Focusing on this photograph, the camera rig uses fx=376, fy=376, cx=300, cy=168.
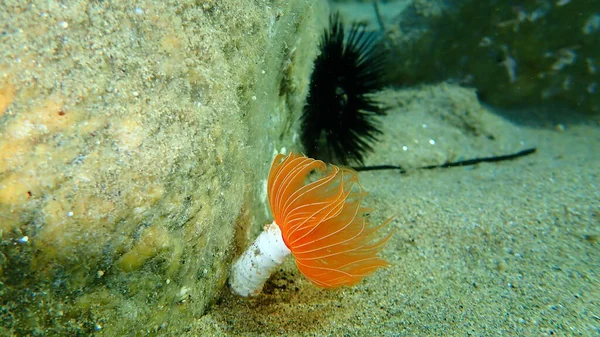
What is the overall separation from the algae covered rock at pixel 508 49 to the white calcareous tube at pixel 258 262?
4.37m

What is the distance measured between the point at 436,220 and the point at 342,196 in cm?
123

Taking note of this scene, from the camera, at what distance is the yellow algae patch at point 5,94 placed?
4.78 ft

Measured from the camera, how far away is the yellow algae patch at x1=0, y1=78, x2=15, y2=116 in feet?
4.78

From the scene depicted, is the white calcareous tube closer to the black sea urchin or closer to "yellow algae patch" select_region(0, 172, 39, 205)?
"yellow algae patch" select_region(0, 172, 39, 205)

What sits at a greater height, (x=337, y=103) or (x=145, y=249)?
(x=337, y=103)

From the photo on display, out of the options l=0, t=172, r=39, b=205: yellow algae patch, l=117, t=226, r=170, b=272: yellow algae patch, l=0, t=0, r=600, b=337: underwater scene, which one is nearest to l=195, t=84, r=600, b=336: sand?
l=0, t=0, r=600, b=337: underwater scene

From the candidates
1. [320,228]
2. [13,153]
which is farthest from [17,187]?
[320,228]

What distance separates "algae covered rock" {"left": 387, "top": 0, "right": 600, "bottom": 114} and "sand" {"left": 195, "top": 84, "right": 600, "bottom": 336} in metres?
1.76

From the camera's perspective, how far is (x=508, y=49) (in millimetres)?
5516

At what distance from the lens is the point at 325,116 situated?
12.4 feet

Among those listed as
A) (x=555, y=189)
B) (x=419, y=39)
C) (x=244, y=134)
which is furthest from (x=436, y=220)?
(x=419, y=39)

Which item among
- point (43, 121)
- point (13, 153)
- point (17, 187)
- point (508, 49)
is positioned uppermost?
point (508, 49)

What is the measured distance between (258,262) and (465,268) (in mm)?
1435

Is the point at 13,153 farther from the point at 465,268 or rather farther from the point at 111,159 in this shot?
the point at 465,268
